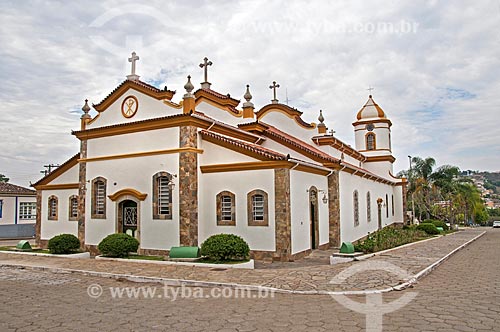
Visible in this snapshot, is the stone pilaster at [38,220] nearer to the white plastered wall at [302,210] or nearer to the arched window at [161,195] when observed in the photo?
the arched window at [161,195]

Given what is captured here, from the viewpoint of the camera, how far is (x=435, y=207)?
160ft

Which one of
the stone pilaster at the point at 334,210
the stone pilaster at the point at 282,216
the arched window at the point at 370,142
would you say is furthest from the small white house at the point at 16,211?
the arched window at the point at 370,142

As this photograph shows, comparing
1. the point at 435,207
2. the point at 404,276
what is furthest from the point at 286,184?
the point at 435,207

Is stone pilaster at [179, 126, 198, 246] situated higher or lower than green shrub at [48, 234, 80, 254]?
higher

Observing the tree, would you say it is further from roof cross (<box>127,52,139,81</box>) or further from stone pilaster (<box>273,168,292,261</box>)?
roof cross (<box>127,52,139,81</box>)

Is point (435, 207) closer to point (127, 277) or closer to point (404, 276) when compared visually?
point (404, 276)

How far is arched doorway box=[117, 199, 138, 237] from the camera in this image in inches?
656

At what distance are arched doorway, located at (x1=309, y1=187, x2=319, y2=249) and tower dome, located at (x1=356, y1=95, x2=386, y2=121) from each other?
18059mm

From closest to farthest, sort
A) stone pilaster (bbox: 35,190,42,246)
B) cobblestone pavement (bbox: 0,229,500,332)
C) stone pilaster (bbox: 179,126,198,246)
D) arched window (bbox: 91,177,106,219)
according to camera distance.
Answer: cobblestone pavement (bbox: 0,229,500,332)
stone pilaster (bbox: 179,126,198,246)
arched window (bbox: 91,177,106,219)
stone pilaster (bbox: 35,190,42,246)

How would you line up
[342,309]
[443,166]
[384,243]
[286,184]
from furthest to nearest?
[443,166], [384,243], [286,184], [342,309]

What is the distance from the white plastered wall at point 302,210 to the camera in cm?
1499

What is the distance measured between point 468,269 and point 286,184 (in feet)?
20.7

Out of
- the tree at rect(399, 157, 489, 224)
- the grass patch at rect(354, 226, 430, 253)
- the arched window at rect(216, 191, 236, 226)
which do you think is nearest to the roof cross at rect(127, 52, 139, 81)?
the arched window at rect(216, 191, 236, 226)

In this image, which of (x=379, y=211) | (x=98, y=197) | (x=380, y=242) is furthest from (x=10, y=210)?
(x=380, y=242)
